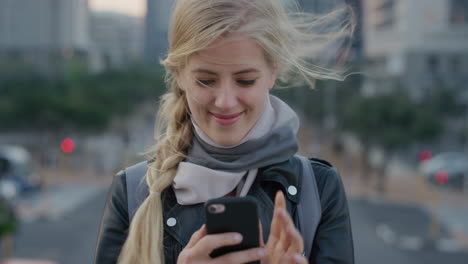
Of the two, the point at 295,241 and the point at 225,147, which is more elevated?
the point at 225,147

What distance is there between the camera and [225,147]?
1.52 metres

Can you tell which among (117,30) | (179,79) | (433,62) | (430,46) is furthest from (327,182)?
(117,30)

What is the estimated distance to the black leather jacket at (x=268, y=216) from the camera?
1471 mm

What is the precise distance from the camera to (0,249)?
53.6ft

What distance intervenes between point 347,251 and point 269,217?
8.2 inches

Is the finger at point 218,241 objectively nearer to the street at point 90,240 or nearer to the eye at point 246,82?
the eye at point 246,82

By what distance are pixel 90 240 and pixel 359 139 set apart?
489 inches

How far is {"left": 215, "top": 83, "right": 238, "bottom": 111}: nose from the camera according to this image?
143 cm

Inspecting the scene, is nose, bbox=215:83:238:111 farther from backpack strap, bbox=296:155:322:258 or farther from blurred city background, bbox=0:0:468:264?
blurred city background, bbox=0:0:468:264

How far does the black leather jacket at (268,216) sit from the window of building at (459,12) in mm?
28451

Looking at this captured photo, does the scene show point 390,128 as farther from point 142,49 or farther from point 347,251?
point 142,49

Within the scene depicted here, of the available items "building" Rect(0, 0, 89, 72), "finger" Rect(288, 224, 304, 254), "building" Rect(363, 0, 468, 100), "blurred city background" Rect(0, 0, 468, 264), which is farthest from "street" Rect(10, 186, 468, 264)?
"building" Rect(0, 0, 89, 72)

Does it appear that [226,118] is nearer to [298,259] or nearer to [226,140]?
[226,140]

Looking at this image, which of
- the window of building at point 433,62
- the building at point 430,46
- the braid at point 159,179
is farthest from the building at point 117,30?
the braid at point 159,179
